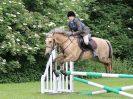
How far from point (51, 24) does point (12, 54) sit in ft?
7.02

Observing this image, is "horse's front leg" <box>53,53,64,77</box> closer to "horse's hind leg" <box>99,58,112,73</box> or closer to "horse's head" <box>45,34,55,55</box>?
"horse's head" <box>45,34,55,55</box>

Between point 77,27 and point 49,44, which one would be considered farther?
point 77,27

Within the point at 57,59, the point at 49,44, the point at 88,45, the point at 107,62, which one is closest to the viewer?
the point at 49,44

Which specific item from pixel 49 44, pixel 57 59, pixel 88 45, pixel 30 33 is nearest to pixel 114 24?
pixel 30 33

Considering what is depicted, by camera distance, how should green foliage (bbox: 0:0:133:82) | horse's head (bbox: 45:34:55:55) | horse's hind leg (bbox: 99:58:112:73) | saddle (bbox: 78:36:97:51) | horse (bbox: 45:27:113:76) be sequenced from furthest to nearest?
green foliage (bbox: 0:0:133:82) → horse's hind leg (bbox: 99:58:112:73) → saddle (bbox: 78:36:97:51) → horse (bbox: 45:27:113:76) → horse's head (bbox: 45:34:55:55)

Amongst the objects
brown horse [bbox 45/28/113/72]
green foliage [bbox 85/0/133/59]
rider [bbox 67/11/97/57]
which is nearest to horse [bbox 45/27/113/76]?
brown horse [bbox 45/28/113/72]

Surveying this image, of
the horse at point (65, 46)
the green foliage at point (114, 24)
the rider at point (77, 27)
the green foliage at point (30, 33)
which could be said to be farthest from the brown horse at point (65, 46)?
the green foliage at point (114, 24)

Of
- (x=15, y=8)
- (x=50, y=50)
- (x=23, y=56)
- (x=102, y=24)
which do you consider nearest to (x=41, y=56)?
(x=23, y=56)

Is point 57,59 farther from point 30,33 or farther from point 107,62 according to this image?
point 30,33

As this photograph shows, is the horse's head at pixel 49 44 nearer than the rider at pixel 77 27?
Yes

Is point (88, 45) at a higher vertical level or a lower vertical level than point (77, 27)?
lower

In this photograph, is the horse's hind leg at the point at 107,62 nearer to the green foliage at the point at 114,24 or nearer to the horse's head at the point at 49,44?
the horse's head at the point at 49,44

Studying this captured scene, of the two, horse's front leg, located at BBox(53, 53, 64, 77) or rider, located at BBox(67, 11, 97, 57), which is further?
rider, located at BBox(67, 11, 97, 57)

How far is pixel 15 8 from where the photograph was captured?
70.4ft
